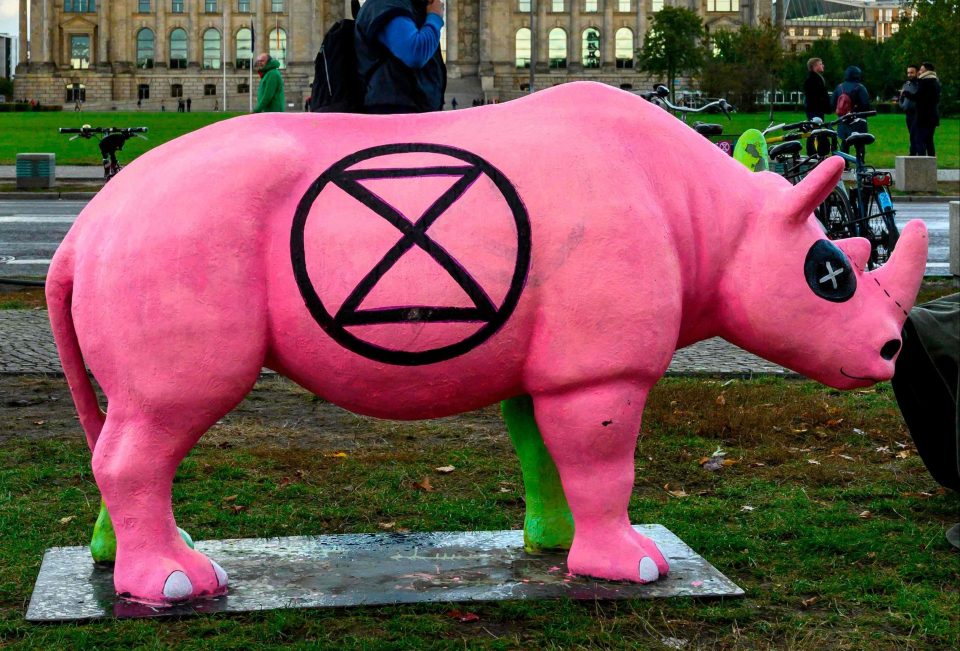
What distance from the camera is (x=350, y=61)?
19.4ft

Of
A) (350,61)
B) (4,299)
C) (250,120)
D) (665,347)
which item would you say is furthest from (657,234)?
(4,299)

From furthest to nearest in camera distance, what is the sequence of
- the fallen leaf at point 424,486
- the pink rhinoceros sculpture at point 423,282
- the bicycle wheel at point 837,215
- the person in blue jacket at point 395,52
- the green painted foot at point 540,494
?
the bicycle wheel at point 837,215, the fallen leaf at point 424,486, the person in blue jacket at point 395,52, the green painted foot at point 540,494, the pink rhinoceros sculpture at point 423,282

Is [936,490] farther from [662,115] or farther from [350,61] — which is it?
[350,61]

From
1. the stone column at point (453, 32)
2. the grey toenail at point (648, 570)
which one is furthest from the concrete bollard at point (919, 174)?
the stone column at point (453, 32)

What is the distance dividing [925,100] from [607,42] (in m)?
83.1

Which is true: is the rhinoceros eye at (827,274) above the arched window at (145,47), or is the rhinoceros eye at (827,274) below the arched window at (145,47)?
below

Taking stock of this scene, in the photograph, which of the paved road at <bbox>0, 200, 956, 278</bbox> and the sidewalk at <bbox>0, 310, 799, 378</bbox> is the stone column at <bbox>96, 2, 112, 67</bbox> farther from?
the sidewalk at <bbox>0, 310, 799, 378</bbox>

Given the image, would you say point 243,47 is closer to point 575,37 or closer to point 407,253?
point 575,37

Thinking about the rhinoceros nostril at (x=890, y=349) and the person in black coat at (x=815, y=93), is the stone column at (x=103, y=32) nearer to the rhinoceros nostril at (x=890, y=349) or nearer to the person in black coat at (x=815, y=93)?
the person in black coat at (x=815, y=93)

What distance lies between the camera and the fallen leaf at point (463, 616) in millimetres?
4054

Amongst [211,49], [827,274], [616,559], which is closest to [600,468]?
[616,559]

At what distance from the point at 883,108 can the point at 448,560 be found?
7138 cm

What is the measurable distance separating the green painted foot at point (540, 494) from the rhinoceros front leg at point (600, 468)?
0.33 meters

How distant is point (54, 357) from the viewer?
28.8 ft
